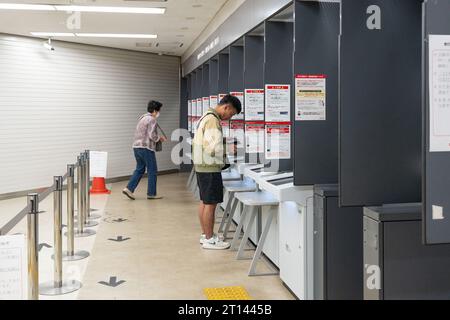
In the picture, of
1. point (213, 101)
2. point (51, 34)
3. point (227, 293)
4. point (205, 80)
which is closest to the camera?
point (227, 293)

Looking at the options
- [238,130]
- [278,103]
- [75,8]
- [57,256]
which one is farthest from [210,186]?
[75,8]

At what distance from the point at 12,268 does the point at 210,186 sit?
3.14 metres

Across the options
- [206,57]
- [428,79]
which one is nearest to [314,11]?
[428,79]

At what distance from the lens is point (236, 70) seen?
6883mm

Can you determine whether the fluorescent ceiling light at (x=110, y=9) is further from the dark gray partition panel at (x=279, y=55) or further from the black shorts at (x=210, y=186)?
the black shorts at (x=210, y=186)

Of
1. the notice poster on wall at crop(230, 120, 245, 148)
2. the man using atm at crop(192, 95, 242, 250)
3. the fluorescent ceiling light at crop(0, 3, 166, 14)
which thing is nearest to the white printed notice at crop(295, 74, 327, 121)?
the man using atm at crop(192, 95, 242, 250)

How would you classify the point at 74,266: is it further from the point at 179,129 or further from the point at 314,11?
the point at 179,129

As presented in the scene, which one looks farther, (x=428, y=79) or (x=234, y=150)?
(x=234, y=150)

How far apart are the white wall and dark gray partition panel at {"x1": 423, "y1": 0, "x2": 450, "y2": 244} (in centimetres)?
891

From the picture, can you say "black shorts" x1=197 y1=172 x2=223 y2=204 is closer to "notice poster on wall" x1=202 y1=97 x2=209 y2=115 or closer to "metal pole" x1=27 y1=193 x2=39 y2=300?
"metal pole" x1=27 y1=193 x2=39 y2=300

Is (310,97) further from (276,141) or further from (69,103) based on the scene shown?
(69,103)

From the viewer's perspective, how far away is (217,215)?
793 cm

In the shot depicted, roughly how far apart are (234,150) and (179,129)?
268 inches

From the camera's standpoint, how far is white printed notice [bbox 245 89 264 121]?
234 inches
